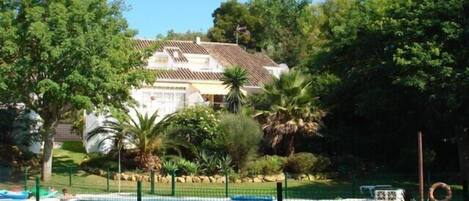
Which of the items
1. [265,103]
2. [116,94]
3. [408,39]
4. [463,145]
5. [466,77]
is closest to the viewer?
[466,77]

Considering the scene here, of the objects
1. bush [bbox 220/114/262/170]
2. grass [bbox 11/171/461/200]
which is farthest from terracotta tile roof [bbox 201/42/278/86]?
grass [bbox 11/171/461/200]

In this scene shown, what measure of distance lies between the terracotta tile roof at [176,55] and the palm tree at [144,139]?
15.6m

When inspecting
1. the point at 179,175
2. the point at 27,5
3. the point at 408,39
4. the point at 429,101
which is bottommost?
the point at 179,175

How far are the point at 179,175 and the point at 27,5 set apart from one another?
9.51m

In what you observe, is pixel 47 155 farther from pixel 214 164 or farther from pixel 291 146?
pixel 291 146

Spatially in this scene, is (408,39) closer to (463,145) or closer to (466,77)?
(466,77)

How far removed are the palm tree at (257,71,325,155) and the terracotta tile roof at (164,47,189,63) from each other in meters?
14.5

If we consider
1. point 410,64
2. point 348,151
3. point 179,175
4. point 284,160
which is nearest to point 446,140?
point 348,151

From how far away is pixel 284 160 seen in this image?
33.7m

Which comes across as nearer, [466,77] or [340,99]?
[466,77]

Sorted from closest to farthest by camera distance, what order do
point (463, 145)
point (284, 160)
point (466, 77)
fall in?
1. point (466, 77)
2. point (463, 145)
3. point (284, 160)

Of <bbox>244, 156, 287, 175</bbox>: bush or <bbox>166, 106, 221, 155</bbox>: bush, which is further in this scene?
<bbox>166, 106, 221, 155</bbox>: bush

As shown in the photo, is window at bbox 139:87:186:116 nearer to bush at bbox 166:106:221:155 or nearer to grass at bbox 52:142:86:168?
grass at bbox 52:142:86:168

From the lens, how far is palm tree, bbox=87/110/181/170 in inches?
1289
